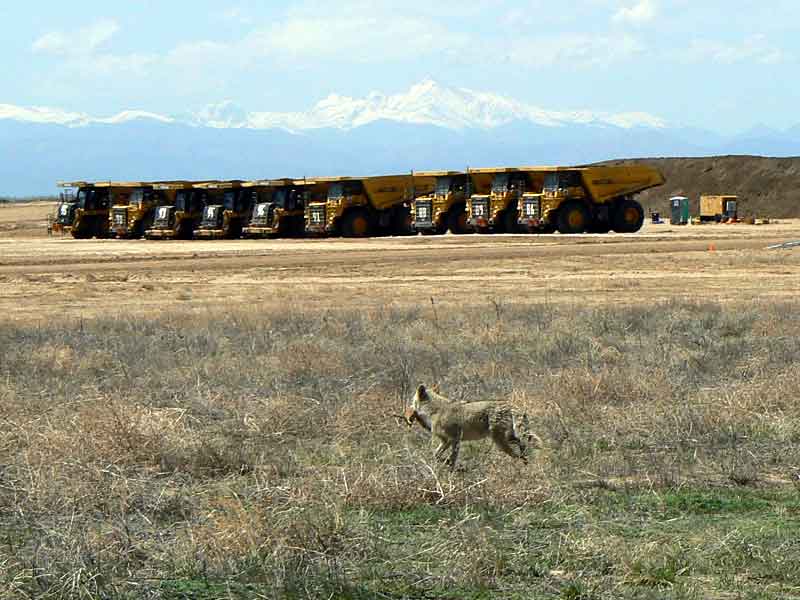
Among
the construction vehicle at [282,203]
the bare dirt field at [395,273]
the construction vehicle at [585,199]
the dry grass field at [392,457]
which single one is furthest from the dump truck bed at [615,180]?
the dry grass field at [392,457]

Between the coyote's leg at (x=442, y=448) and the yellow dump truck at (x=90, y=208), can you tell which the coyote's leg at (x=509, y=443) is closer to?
the coyote's leg at (x=442, y=448)

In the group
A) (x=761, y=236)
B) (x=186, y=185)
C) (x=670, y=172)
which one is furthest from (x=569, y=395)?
(x=670, y=172)

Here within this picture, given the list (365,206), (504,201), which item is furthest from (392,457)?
(365,206)

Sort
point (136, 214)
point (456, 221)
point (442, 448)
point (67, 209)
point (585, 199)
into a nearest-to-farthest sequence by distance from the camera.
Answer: point (442, 448)
point (585, 199)
point (456, 221)
point (136, 214)
point (67, 209)

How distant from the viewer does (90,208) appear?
59.2 m

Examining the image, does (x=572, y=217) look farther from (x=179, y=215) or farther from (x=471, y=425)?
(x=471, y=425)

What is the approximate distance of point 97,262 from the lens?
3991cm

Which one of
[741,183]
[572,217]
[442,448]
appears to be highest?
[741,183]

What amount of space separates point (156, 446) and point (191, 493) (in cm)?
110

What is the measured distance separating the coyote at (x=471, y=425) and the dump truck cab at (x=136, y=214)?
48.7 metres

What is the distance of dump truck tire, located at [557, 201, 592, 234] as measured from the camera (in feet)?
165

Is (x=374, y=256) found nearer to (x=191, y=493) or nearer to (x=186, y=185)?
(x=186, y=185)

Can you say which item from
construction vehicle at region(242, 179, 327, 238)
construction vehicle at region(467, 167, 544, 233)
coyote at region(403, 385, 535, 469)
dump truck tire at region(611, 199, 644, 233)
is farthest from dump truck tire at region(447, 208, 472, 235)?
coyote at region(403, 385, 535, 469)

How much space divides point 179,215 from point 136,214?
8.15 feet
